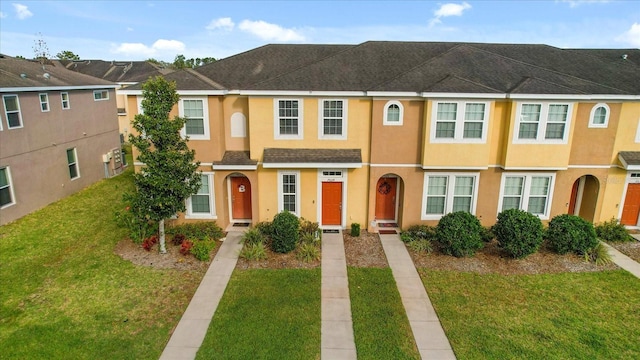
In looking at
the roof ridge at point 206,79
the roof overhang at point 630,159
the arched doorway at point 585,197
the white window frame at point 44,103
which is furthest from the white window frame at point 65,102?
the roof overhang at point 630,159

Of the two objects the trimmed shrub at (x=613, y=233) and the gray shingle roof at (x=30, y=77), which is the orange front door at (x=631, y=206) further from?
the gray shingle roof at (x=30, y=77)

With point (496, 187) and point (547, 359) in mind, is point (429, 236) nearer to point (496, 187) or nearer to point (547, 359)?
point (496, 187)

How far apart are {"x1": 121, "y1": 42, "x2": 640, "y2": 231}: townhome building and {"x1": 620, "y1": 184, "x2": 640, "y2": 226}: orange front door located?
56 millimetres

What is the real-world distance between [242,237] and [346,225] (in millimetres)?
4455

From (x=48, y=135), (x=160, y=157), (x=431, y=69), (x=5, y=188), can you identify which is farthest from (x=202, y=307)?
(x=48, y=135)

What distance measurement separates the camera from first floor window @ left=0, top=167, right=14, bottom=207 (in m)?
16.5

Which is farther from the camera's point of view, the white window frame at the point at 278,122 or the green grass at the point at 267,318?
the white window frame at the point at 278,122

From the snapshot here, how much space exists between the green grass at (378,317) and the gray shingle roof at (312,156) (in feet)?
14.5

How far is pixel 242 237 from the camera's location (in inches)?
615

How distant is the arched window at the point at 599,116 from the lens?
1526 centimetres

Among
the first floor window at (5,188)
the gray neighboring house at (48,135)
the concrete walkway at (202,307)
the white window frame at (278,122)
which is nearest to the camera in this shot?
the concrete walkway at (202,307)

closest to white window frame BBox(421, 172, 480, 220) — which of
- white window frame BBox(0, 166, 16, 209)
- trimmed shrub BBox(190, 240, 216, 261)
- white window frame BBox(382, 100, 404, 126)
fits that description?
white window frame BBox(382, 100, 404, 126)

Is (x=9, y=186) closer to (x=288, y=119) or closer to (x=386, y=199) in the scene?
(x=288, y=119)

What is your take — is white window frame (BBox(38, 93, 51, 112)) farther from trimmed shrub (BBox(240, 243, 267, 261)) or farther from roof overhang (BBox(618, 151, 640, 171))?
roof overhang (BBox(618, 151, 640, 171))
